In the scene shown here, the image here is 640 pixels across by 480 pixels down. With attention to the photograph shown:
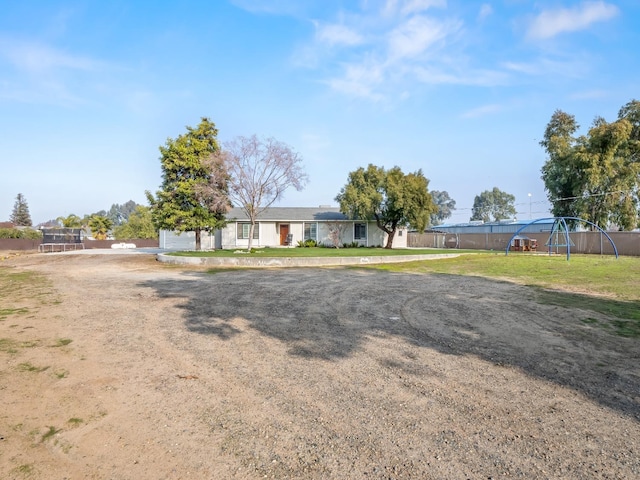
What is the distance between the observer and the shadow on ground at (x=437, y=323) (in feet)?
13.2

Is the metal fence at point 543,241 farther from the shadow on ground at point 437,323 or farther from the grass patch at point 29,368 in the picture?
the grass patch at point 29,368

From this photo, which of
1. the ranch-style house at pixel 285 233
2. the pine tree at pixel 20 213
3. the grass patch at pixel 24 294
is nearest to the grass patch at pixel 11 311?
the grass patch at pixel 24 294

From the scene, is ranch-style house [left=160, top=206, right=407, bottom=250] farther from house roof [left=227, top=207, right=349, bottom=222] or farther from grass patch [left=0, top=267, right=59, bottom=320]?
grass patch [left=0, top=267, right=59, bottom=320]

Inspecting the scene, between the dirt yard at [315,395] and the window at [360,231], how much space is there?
24226 millimetres

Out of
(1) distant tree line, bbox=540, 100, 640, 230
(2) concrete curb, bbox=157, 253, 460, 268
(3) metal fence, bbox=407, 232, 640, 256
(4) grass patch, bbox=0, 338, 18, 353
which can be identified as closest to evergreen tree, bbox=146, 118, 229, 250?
(2) concrete curb, bbox=157, 253, 460, 268

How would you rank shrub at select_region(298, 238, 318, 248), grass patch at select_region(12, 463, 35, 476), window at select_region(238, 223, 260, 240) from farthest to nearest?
window at select_region(238, 223, 260, 240) < shrub at select_region(298, 238, 318, 248) < grass patch at select_region(12, 463, 35, 476)

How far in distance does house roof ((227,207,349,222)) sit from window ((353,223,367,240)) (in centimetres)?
114

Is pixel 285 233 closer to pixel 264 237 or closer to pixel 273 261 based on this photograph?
pixel 264 237

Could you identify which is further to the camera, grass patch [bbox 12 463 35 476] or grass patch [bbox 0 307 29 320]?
grass patch [bbox 0 307 29 320]

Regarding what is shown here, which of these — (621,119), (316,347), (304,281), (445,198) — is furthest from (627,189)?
(445,198)

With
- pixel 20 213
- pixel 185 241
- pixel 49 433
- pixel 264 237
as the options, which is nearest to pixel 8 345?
pixel 49 433

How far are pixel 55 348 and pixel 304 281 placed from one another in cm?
701

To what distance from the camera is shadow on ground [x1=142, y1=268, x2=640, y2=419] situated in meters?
4.03

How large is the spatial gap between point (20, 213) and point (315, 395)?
315 feet
